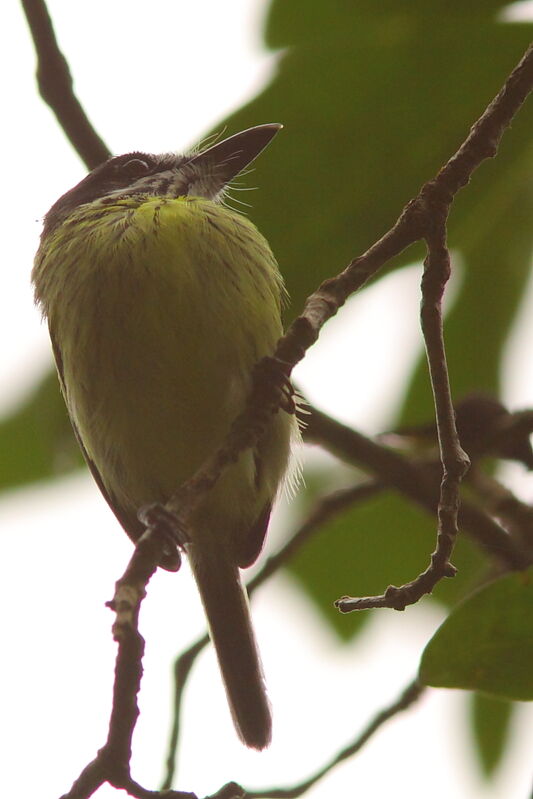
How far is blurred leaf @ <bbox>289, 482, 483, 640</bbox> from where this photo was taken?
411cm

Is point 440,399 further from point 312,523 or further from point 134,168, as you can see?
point 134,168

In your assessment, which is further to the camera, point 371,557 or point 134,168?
point 134,168

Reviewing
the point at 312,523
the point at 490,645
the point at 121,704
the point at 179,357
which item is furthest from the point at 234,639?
the point at 121,704

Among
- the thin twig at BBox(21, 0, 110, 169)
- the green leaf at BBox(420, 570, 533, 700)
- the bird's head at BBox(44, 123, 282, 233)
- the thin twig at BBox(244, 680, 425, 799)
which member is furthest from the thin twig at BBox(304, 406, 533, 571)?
the bird's head at BBox(44, 123, 282, 233)

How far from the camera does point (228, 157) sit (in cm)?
424

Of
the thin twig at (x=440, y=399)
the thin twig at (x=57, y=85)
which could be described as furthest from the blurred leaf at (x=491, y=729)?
the thin twig at (x=57, y=85)

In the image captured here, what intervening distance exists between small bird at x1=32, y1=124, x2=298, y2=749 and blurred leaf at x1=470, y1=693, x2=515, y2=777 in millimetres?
774

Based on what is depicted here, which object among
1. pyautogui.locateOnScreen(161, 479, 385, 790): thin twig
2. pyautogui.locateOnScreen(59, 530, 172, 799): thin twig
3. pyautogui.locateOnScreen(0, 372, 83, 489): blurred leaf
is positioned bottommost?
pyautogui.locateOnScreen(161, 479, 385, 790): thin twig

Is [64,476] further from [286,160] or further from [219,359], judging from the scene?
[286,160]

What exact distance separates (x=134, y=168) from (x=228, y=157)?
0.40 meters

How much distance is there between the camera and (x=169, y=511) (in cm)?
213

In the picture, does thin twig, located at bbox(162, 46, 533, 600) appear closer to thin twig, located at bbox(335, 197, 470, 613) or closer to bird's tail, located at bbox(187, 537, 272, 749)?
thin twig, located at bbox(335, 197, 470, 613)

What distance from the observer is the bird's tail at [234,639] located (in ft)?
11.9

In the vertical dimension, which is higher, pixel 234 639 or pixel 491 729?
pixel 234 639
